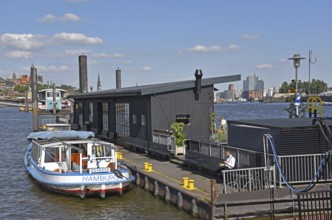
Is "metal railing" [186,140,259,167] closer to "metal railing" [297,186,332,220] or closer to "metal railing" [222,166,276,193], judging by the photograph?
"metal railing" [222,166,276,193]

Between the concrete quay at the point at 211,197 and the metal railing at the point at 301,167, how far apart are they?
3.26 ft

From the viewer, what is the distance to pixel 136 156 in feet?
106

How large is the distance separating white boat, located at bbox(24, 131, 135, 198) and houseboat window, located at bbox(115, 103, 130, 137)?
883cm

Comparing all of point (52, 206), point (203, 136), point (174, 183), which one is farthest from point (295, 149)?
point (203, 136)

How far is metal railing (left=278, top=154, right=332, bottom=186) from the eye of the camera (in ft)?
62.0

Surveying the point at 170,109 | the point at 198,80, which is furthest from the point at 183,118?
the point at 198,80

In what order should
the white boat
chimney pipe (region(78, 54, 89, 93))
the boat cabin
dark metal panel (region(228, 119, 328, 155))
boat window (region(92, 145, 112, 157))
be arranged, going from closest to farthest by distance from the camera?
1. dark metal panel (region(228, 119, 328, 155))
2. the white boat
3. the boat cabin
4. boat window (region(92, 145, 112, 157))
5. chimney pipe (region(78, 54, 89, 93))

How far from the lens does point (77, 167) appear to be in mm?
25312

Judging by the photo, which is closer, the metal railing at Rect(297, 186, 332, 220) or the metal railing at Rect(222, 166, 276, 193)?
the metal railing at Rect(297, 186, 332, 220)

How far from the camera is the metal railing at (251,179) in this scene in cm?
1795

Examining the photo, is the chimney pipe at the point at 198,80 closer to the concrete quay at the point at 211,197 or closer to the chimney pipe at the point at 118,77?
the concrete quay at the point at 211,197

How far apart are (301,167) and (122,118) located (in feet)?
73.8

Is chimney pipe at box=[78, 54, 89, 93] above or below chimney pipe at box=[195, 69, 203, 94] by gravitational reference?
above

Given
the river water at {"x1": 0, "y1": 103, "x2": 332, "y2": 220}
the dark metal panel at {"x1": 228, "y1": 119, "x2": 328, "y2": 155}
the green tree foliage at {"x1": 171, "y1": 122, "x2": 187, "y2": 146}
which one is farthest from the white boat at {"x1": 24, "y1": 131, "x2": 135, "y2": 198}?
the dark metal panel at {"x1": 228, "y1": 119, "x2": 328, "y2": 155}
